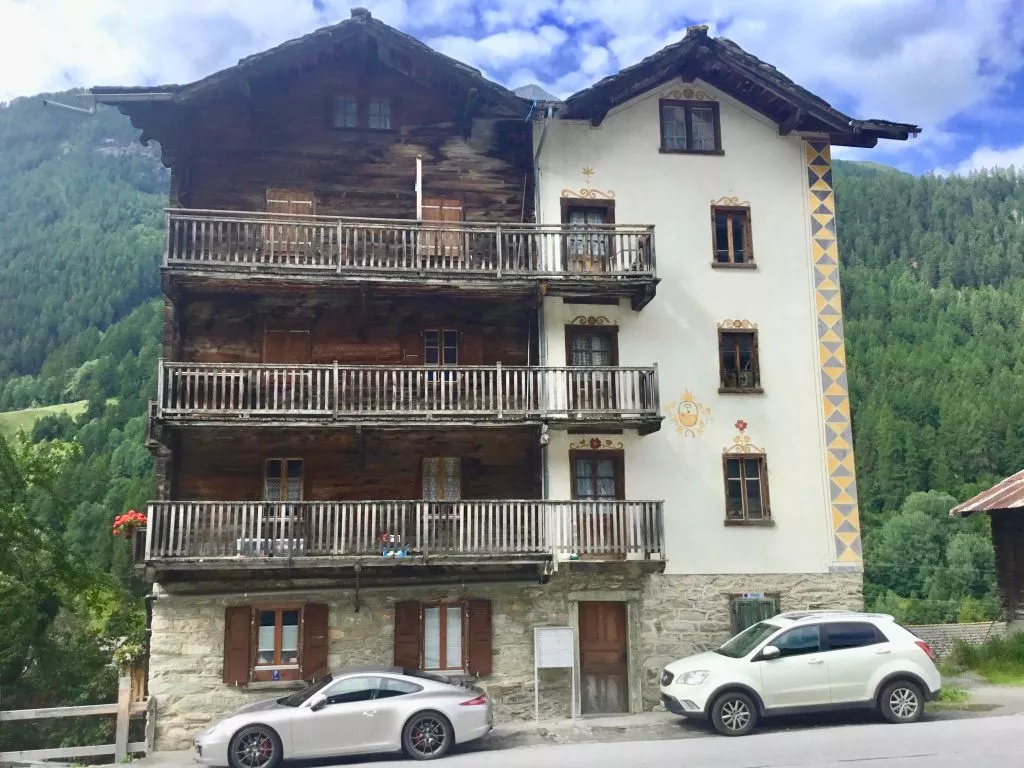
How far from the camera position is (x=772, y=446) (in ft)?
69.6

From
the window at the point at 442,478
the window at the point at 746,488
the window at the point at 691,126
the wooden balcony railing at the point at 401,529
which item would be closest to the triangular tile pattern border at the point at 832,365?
the window at the point at 746,488

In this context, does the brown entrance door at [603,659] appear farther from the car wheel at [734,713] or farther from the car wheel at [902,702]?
the car wheel at [902,702]

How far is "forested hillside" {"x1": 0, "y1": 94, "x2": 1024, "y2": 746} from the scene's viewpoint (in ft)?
80.1

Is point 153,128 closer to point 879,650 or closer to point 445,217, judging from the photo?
point 445,217

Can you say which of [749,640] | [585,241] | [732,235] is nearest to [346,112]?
[585,241]

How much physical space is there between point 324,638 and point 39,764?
17.4 feet

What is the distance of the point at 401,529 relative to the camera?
19.2m

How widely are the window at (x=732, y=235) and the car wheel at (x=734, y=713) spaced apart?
1028 cm

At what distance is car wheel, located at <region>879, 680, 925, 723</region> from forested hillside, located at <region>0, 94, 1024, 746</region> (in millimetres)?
18264

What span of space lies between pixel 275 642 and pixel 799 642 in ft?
32.7

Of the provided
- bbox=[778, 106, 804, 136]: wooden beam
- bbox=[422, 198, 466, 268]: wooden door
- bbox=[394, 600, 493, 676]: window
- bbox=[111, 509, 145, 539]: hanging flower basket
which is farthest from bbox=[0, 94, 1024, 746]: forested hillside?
bbox=[778, 106, 804, 136]: wooden beam

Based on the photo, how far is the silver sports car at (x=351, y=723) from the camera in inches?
575

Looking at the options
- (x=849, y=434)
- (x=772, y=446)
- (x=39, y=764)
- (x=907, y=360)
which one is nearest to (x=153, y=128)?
(x=39, y=764)

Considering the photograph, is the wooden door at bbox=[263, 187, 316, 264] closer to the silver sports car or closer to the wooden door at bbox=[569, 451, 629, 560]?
the wooden door at bbox=[569, 451, 629, 560]
